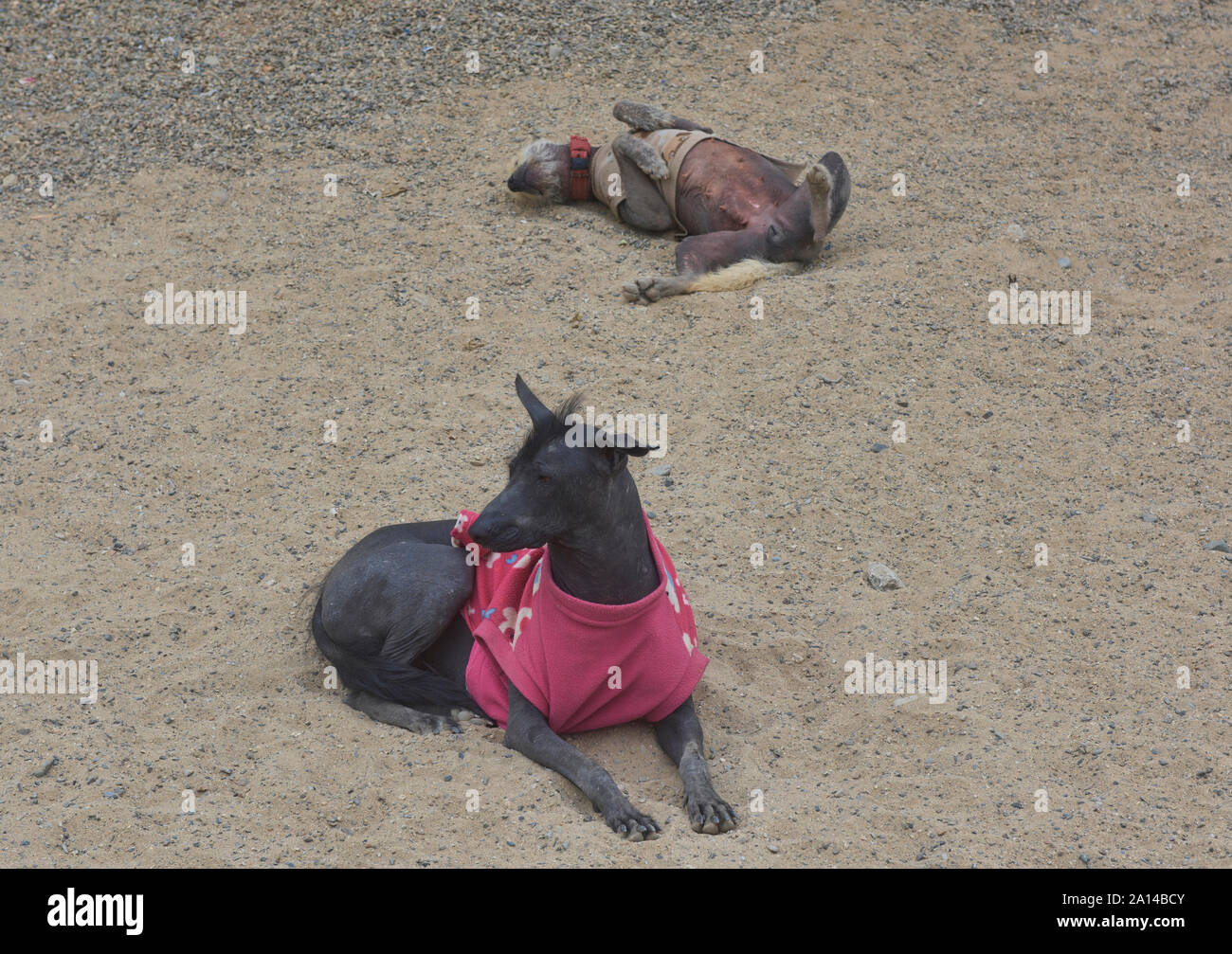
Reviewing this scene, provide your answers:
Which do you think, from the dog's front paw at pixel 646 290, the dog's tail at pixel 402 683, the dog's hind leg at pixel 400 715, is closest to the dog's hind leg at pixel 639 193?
the dog's front paw at pixel 646 290

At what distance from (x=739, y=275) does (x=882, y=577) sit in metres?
2.42

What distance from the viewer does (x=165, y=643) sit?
4402 millimetres

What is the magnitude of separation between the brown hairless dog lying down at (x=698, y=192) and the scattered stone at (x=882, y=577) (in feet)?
7.49

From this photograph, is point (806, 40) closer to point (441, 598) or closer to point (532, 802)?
point (441, 598)

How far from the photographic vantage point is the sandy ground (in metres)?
3.60

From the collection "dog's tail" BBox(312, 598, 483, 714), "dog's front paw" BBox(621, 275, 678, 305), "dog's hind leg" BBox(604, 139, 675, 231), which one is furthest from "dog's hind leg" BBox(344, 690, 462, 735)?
"dog's hind leg" BBox(604, 139, 675, 231)

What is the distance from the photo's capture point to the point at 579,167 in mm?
7371

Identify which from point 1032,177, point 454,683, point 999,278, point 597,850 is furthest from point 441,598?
point 1032,177

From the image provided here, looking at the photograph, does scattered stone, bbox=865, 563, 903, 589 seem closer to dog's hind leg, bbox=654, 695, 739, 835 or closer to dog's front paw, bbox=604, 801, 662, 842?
dog's hind leg, bbox=654, 695, 739, 835

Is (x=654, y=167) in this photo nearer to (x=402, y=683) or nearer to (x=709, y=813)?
(x=402, y=683)

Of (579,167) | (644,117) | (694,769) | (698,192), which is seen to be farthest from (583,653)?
(644,117)

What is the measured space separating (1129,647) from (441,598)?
2374 millimetres

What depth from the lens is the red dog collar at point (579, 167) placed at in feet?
24.1

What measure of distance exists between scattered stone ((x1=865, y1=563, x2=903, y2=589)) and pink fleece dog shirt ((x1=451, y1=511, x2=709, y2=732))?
3.18ft
